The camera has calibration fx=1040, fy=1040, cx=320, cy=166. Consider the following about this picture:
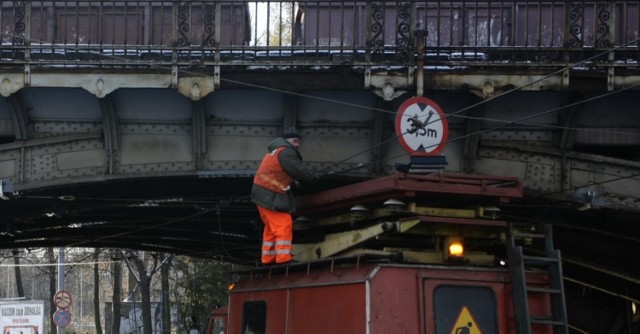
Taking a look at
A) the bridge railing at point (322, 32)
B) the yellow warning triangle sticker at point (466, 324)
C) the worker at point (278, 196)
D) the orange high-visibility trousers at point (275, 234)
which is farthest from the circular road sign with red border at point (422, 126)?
the yellow warning triangle sticker at point (466, 324)

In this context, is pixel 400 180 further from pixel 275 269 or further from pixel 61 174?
pixel 61 174

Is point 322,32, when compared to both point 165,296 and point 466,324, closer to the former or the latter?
point 466,324

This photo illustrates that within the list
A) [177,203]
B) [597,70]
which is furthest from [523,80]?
[177,203]

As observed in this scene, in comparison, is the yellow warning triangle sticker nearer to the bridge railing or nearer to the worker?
the worker

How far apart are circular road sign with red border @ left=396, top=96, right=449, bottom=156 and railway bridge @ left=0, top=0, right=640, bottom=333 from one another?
361 millimetres

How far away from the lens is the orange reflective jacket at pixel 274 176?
12.5 m

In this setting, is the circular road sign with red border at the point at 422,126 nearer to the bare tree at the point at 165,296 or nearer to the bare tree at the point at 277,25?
the bare tree at the point at 277,25

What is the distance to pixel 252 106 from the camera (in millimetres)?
16062

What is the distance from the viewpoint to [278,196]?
1243cm

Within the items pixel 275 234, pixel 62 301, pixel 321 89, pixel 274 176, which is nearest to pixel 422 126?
pixel 321 89

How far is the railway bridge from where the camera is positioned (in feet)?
49.1

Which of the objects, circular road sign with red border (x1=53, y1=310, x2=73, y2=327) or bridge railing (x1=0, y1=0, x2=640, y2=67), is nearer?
bridge railing (x1=0, y1=0, x2=640, y2=67)

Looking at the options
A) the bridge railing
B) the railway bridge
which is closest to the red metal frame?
the railway bridge

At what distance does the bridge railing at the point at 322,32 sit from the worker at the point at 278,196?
266 centimetres
